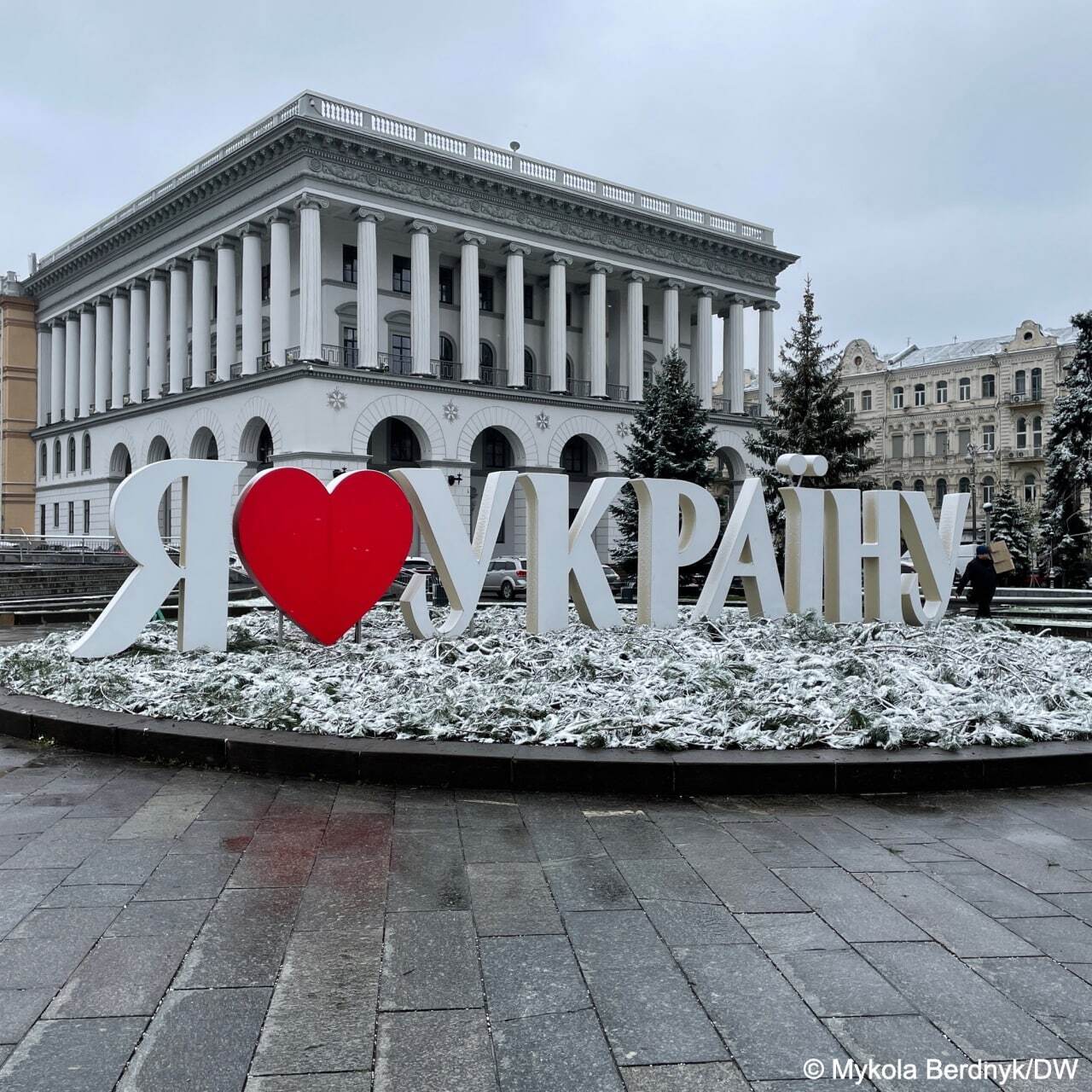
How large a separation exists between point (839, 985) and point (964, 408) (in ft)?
Answer: 241

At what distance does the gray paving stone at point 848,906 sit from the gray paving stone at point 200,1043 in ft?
7.18

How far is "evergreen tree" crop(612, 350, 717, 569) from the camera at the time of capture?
3319 centimetres

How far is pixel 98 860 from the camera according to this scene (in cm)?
454

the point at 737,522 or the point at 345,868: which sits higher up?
the point at 737,522

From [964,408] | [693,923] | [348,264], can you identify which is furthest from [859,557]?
[964,408]

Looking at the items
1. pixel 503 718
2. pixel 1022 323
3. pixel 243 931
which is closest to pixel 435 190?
pixel 503 718

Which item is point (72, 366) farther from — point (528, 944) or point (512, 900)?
point (528, 944)

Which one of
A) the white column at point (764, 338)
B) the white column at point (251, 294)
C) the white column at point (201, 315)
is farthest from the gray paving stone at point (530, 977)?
the white column at point (764, 338)

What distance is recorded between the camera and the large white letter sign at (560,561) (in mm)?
10469

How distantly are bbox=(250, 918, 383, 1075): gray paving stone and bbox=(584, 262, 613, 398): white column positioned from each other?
41.8m

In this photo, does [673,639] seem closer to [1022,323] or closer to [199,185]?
[199,185]

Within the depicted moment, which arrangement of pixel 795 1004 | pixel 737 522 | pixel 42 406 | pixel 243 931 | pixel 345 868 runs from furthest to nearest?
pixel 42 406
pixel 737 522
pixel 345 868
pixel 243 931
pixel 795 1004

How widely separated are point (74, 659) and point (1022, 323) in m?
72.2

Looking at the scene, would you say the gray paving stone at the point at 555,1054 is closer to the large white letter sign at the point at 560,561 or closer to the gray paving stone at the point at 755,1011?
the gray paving stone at the point at 755,1011
